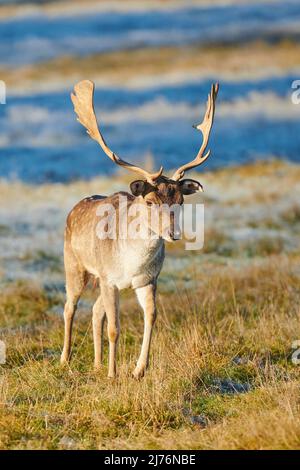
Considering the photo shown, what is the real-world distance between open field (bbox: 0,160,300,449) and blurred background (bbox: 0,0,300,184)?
904 centimetres

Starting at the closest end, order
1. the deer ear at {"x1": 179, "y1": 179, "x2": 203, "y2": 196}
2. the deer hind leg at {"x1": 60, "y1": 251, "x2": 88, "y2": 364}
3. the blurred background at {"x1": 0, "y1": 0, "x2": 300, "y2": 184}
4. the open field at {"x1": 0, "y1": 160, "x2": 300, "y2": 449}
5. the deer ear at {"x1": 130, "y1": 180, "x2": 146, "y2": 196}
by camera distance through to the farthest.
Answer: the open field at {"x1": 0, "y1": 160, "x2": 300, "y2": 449}, the deer ear at {"x1": 130, "y1": 180, "x2": 146, "y2": 196}, the deer ear at {"x1": 179, "y1": 179, "x2": 203, "y2": 196}, the deer hind leg at {"x1": 60, "y1": 251, "x2": 88, "y2": 364}, the blurred background at {"x1": 0, "y1": 0, "x2": 300, "y2": 184}

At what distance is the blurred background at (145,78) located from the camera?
26234 millimetres

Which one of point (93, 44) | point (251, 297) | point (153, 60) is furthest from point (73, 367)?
point (93, 44)

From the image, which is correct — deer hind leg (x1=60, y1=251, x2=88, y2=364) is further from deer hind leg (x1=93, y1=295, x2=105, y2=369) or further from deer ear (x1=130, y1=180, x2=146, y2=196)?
deer ear (x1=130, y1=180, x2=146, y2=196)

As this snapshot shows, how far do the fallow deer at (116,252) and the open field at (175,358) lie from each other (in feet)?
0.92

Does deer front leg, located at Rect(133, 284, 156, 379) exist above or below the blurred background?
below

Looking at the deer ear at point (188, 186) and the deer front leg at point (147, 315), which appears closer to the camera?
the deer ear at point (188, 186)

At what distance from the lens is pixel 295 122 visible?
29906mm

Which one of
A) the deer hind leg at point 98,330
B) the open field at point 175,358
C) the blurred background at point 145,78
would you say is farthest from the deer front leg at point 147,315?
the blurred background at point 145,78

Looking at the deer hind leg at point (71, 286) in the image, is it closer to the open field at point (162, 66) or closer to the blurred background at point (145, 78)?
the blurred background at point (145, 78)

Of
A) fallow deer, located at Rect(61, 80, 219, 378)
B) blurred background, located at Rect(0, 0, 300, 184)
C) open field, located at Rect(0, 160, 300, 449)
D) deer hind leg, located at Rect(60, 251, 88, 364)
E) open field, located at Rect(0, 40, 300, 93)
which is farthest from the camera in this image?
open field, located at Rect(0, 40, 300, 93)

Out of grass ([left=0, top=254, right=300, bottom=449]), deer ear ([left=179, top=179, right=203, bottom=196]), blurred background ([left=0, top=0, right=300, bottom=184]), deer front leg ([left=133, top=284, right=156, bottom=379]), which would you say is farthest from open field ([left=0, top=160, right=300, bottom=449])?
blurred background ([left=0, top=0, right=300, bottom=184])

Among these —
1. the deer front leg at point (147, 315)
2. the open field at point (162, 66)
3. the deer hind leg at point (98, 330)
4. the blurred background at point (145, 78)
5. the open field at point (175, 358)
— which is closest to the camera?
the open field at point (175, 358)

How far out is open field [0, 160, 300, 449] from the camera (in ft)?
24.5
